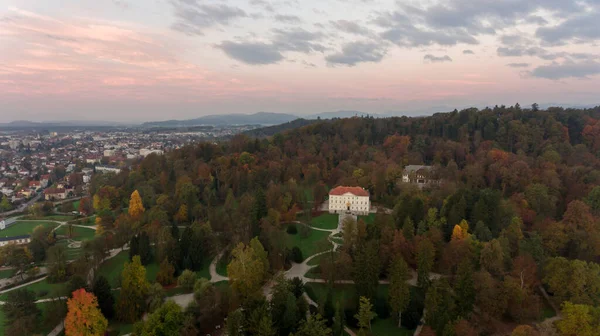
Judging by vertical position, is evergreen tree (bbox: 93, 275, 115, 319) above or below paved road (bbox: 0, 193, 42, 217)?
above

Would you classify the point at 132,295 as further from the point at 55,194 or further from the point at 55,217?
the point at 55,194

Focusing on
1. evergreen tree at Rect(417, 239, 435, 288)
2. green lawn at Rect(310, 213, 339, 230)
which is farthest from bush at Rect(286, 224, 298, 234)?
evergreen tree at Rect(417, 239, 435, 288)

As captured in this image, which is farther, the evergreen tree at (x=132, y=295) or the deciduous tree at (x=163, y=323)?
the evergreen tree at (x=132, y=295)

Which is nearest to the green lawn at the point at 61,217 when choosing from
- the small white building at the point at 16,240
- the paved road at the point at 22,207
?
the paved road at the point at 22,207

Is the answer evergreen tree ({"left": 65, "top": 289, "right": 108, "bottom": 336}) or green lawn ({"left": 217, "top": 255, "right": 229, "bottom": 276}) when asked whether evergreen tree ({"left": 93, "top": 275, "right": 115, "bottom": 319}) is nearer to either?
evergreen tree ({"left": 65, "top": 289, "right": 108, "bottom": 336})

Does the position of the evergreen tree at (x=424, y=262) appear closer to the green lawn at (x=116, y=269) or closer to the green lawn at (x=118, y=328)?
the green lawn at (x=118, y=328)

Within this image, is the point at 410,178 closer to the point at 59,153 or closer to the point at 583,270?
the point at 583,270

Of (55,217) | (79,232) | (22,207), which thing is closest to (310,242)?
(79,232)
